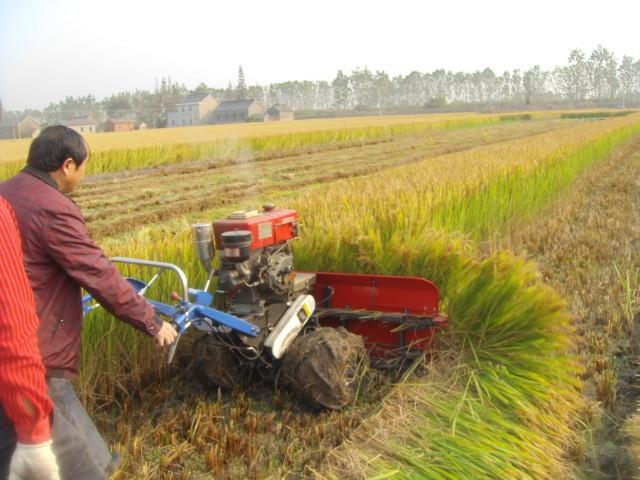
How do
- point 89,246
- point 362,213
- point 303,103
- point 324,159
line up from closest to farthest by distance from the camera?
1. point 89,246
2. point 362,213
3. point 324,159
4. point 303,103

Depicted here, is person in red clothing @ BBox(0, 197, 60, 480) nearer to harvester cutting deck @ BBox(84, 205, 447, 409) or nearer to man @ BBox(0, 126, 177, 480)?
man @ BBox(0, 126, 177, 480)

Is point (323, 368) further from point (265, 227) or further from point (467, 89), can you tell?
point (467, 89)

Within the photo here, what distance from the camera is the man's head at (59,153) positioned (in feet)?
7.43

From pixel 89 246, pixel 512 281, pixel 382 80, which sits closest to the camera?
pixel 89 246

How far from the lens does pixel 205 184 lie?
14.7 meters

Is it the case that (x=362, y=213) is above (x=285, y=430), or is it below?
above

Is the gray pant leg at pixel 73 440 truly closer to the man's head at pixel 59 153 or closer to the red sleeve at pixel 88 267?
the red sleeve at pixel 88 267

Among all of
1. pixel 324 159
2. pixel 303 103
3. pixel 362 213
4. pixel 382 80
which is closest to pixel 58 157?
pixel 362 213

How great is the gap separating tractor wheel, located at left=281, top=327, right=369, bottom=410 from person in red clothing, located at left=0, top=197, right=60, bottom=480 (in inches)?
69.7

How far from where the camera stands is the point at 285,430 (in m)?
3.46

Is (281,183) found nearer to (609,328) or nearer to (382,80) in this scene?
(609,328)

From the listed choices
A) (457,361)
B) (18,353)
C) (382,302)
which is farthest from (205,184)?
(18,353)

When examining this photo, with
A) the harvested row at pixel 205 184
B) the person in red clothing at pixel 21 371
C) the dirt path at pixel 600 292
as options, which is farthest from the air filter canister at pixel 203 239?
the harvested row at pixel 205 184

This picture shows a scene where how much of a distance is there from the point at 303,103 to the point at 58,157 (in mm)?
131174
